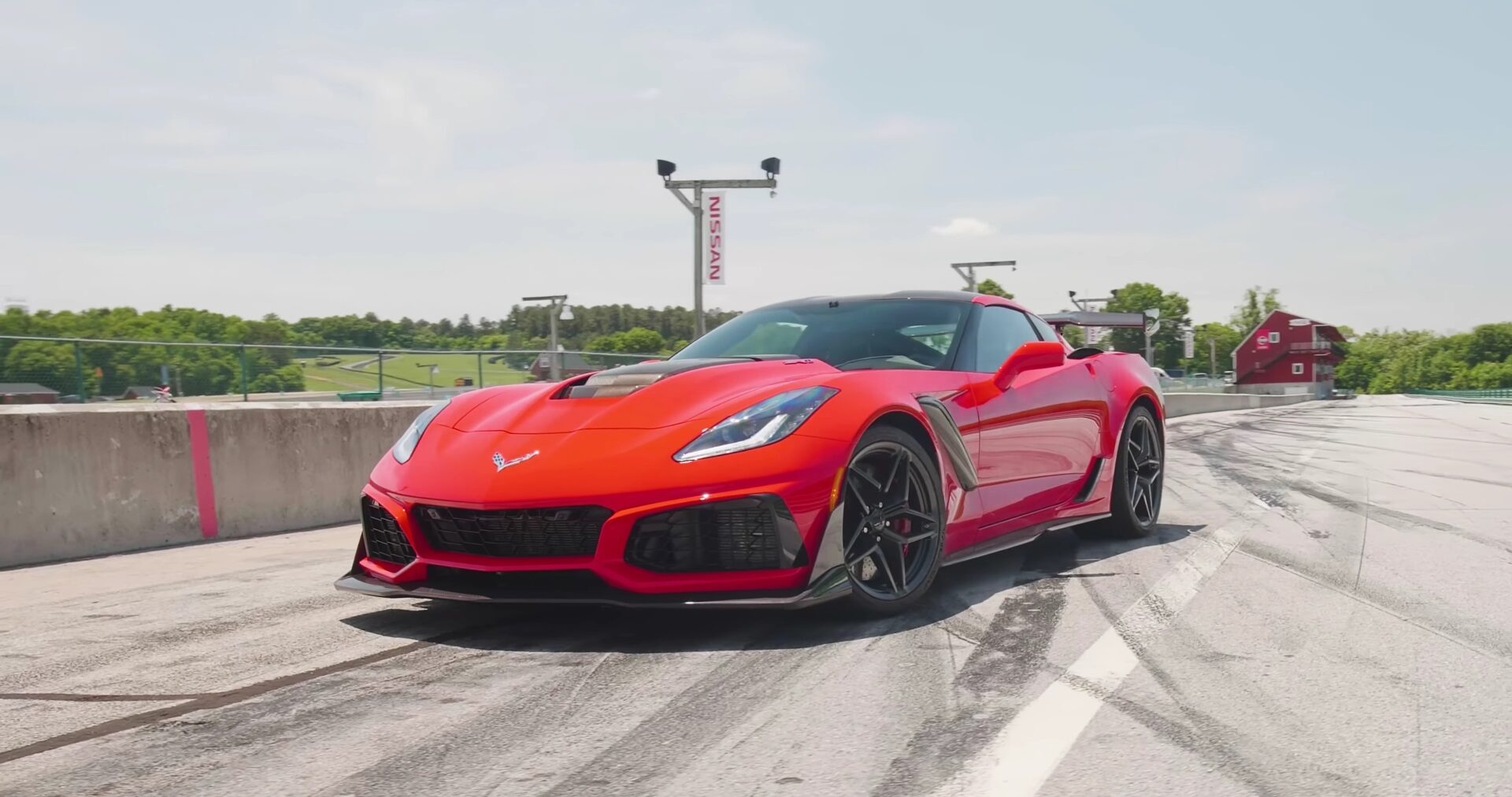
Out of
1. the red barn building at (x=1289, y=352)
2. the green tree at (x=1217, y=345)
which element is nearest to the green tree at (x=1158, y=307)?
the green tree at (x=1217, y=345)

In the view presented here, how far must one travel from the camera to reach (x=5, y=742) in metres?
2.82

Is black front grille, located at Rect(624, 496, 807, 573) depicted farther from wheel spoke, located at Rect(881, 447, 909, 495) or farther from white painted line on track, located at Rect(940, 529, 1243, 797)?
white painted line on track, located at Rect(940, 529, 1243, 797)

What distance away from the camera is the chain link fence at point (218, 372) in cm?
798

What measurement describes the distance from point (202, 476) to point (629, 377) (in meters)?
4.26

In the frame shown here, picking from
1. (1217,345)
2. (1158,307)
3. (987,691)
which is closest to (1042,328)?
(987,691)

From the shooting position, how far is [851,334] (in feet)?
17.0

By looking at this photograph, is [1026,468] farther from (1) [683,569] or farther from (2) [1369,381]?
(2) [1369,381]

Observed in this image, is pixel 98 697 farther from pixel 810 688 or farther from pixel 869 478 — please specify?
pixel 869 478

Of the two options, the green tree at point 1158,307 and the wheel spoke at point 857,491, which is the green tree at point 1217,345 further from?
the wheel spoke at point 857,491

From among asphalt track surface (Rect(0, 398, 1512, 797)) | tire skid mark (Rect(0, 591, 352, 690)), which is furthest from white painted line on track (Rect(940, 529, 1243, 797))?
tire skid mark (Rect(0, 591, 352, 690))

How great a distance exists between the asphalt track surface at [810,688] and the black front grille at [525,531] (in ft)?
1.03

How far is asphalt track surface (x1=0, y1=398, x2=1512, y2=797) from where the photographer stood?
98.3 inches

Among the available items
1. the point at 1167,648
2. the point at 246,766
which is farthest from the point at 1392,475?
the point at 246,766

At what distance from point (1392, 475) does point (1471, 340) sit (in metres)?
178
